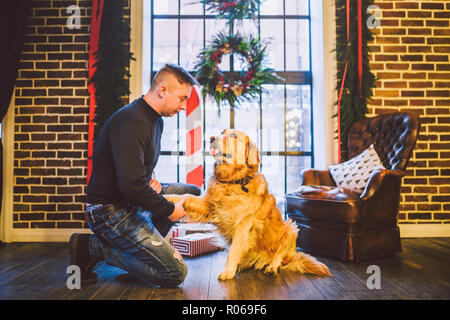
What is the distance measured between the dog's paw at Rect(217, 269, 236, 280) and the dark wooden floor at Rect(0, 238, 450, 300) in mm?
35

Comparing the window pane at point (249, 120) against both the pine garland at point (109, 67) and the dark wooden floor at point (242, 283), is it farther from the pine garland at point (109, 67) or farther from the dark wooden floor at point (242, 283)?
the dark wooden floor at point (242, 283)

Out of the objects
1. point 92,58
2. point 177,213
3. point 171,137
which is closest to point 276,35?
point 171,137

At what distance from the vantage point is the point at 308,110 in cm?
379

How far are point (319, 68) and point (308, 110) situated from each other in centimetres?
54

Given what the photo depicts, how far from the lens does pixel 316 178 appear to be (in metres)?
3.01

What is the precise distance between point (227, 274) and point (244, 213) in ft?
1.36

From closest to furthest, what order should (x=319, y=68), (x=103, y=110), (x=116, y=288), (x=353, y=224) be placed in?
(x=116, y=288), (x=353, y=224), (x=103, y=110), (x=319, y=68)

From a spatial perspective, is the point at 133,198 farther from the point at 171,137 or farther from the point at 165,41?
the point at 165,41

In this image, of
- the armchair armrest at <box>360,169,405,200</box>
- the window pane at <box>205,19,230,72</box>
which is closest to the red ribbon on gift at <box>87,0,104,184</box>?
the window pane at <box>205,19,230,72</box>

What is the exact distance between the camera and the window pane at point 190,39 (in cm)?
376

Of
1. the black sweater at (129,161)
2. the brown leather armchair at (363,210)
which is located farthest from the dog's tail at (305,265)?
the black sweater at (129,161)

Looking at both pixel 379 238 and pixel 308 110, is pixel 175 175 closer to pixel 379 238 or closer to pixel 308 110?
pixel 308 110

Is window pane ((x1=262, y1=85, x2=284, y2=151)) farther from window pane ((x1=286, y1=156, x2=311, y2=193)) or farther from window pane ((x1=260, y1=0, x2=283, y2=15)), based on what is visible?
window pane ((x1=260, y1=0, x2=283, y2=15))
